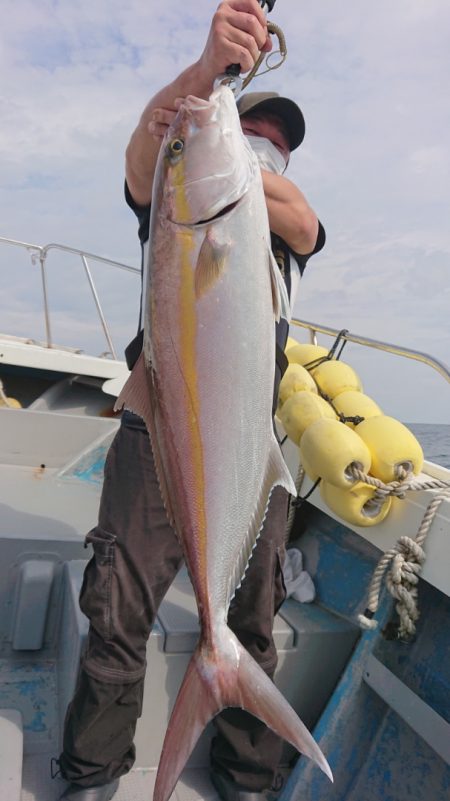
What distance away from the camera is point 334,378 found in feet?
9.37

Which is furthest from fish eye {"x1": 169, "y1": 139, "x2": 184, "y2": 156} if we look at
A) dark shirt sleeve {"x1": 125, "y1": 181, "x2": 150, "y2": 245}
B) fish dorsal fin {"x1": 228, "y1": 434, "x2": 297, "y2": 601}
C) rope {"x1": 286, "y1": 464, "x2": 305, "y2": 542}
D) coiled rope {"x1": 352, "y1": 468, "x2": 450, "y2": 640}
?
rope {"x1": 286, "y1": 464, "x2": 305, "y2": 542}

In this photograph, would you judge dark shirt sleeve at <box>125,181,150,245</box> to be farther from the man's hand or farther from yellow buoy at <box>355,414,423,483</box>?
yellow buoy at <box>355,414,423,483</box>

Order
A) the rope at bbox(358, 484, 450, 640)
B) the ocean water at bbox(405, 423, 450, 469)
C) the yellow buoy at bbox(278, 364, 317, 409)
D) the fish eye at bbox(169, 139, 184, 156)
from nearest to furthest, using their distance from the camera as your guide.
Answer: the fish eye at bbox(169, 139, 184, 156)
the rope at bbox(358, 484, 450, 640)
the yellow buoy at bbox(278, 364, 317, 409)
the ocean water at bbox(405, 423, 450, 469)

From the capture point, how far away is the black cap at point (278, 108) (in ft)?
6.95

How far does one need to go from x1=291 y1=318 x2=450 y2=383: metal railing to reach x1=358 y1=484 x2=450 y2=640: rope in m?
0.63

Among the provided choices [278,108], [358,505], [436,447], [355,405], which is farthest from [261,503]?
[436,447]

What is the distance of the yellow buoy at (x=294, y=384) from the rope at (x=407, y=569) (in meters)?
0.62

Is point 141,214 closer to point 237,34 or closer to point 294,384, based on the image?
point 237,34

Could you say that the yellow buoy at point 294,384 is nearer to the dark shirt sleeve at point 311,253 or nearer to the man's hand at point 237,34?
the dark shirt sleeve at point 311,253

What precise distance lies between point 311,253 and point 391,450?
813mm

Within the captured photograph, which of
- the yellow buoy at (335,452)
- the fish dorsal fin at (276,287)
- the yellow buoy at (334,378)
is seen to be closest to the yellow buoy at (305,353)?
the yellow buoy at (334,378)

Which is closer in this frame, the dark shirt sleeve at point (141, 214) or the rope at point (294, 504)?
the dark shirt sleeve at point (141, 214)

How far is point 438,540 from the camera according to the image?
2143 millimetres

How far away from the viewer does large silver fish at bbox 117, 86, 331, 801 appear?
1.53 meters
